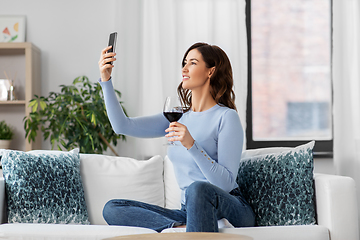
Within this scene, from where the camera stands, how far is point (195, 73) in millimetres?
1930

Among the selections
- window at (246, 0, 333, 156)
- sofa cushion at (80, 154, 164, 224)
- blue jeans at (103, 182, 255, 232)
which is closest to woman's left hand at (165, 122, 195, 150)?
blue jeans at (103, 182, 255, 232)

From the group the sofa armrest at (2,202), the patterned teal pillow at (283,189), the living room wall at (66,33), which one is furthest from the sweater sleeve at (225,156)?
the living room wall at (66,33)

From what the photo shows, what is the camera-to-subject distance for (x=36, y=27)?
3154mm

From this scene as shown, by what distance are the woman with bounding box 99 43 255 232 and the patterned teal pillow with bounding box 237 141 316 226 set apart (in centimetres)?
12

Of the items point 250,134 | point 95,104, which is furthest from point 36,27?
point 250,134

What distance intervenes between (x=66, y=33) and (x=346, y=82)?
2.19m

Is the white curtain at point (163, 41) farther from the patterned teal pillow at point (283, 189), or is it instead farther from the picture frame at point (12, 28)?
the patterned teal pillow at point (283, 189)

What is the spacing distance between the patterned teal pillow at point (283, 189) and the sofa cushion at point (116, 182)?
0.55 metres

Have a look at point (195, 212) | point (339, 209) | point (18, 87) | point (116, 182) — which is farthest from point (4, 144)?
point (339, 209)

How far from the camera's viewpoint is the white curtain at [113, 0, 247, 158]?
3.00 m

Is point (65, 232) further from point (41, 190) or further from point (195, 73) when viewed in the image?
point (195, 73)

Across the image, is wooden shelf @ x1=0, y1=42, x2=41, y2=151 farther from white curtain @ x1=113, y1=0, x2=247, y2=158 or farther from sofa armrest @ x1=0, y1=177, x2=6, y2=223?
sofa armrest @ x1=0, y1=177, x2=6, y2=223

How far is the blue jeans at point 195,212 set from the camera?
146cm

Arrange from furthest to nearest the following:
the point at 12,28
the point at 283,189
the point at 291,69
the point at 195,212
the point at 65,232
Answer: the point at 291,69 → the point at 12,28 → the point at 283,189 → the point at 65,232 → the point at 195,212
